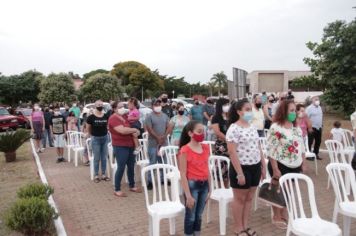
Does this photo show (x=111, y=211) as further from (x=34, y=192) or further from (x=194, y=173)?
(x=194, y=173)

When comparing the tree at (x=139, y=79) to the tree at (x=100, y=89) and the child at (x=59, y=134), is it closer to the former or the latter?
the tree at (x=100, y=89)

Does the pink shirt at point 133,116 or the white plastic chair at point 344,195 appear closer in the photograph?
the white plastic chair at point 344,195

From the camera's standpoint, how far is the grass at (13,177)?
6590mm

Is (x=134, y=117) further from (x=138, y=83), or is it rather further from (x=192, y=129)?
(x=138, y=83)

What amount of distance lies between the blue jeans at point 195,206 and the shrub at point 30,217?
1865 mm

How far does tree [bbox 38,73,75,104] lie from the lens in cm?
4122

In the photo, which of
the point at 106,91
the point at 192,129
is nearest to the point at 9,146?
the point at 192,129

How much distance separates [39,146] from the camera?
500 inches

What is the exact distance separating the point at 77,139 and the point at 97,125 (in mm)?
2715

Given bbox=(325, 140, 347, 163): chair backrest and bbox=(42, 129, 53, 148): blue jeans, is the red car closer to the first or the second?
bbox=(42, 129, 53, 148): blue jeans

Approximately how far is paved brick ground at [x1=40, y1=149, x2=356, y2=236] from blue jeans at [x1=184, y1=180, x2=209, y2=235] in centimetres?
67

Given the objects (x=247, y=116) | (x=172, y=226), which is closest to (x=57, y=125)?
(x=172, y=226)

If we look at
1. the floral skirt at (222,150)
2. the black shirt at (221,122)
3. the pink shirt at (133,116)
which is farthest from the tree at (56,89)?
the floral skirt at (222,150)

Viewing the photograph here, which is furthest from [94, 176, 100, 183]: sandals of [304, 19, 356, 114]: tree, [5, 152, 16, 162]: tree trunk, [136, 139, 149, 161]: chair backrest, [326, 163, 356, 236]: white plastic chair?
[304, 19, 356, 114]: tree
